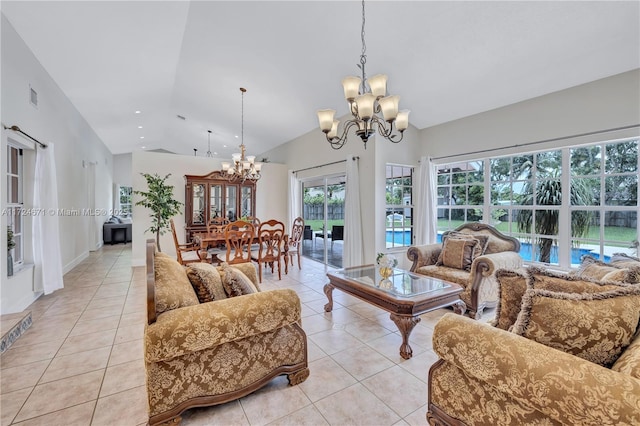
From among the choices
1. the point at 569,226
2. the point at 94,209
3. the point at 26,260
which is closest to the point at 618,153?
the point at 569,226

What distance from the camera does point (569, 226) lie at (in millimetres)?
3393

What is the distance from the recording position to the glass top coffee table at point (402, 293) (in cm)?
238

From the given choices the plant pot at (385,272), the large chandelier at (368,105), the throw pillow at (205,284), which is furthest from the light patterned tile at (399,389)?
the large chandelier at (368,105)

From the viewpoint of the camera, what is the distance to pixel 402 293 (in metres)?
2.59

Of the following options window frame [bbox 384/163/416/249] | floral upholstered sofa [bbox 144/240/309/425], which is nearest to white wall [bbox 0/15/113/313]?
floral upholstered sofa [bbox 144/240/309/425]

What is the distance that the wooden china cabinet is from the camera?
6.27m

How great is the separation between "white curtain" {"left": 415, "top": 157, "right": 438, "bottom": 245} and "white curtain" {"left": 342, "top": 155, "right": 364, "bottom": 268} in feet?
3.39

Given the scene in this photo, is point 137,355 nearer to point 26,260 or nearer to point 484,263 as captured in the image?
point 26,260

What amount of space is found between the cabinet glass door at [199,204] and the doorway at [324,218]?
2314mm

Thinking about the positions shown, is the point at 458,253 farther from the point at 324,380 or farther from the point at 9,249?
the point at 9,249

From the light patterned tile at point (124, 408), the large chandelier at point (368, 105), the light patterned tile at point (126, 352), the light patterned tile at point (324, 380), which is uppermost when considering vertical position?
the large chandelier at point (368, 105)

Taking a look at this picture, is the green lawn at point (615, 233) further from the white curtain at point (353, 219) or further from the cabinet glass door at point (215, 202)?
the cabinet glass door at point (215, 202)

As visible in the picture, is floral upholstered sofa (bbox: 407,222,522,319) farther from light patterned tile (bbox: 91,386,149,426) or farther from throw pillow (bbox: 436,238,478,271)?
light patterned tile (bbox: 91,386,149,426)

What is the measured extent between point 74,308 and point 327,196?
420 centimetres
